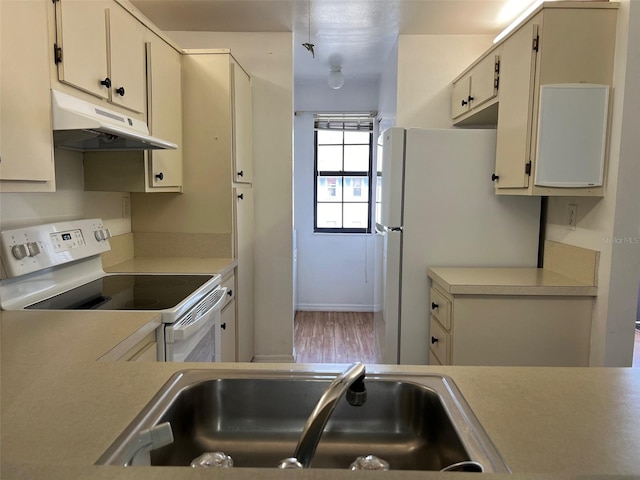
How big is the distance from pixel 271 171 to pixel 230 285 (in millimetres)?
991

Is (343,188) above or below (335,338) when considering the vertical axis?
above

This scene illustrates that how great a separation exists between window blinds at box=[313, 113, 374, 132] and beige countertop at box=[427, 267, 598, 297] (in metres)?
2.73

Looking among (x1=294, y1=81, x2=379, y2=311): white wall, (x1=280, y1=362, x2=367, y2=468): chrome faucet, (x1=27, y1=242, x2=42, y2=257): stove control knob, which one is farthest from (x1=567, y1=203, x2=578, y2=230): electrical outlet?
(x1=294, y1=81, x2=379, y2=311): white wall

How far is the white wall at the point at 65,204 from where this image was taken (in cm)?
167

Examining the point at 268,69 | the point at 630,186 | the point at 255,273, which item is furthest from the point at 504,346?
the point at 268,69

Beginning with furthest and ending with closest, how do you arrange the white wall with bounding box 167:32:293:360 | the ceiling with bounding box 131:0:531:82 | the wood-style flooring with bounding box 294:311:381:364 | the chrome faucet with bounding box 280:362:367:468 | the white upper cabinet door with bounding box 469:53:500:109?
the wood-style flooring with bounding box 294:311:381:364, the white wall with bounding box 167:32:293:360, the ceiling with bounding box 131:0:531:82, the white upper cabinet door with bounding box 469:53:500:109, the chrome faucet with bounding box 280:362:367:468

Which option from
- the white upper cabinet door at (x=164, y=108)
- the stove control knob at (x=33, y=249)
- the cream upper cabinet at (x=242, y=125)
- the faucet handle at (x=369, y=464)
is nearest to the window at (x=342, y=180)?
the cream upper cabinet at (x=242, y=125)

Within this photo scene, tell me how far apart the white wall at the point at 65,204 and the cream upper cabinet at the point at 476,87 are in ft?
7.16

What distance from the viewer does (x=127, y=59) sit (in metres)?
1.92

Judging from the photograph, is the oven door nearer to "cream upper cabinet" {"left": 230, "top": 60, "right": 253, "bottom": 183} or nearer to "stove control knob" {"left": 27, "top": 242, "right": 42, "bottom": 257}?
"stove control knob" {"left": 27, "top": 242, "right": 42, "bottom": 257}

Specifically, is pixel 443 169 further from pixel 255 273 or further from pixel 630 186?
pixel 255 273

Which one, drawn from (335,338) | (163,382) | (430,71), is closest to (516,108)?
(430,71)

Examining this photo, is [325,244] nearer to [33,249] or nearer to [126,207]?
[126,207]

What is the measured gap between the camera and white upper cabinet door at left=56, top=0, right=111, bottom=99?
1459mm
